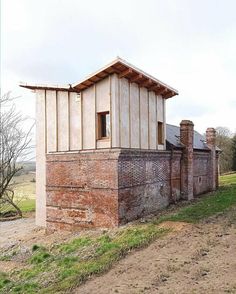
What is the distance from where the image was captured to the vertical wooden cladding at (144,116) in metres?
14.4

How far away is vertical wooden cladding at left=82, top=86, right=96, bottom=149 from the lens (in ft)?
43.2

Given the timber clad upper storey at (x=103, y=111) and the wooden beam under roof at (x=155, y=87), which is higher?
the wooden beam under roof at (x=155, y=87)

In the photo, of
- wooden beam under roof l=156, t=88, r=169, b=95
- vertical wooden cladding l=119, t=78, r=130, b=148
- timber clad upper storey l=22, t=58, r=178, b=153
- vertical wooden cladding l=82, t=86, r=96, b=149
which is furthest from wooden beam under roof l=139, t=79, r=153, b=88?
vertical wooden cladding l=82, t=86, r=96, b=149

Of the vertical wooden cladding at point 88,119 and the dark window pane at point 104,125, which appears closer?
the dark window pane at point 104,125

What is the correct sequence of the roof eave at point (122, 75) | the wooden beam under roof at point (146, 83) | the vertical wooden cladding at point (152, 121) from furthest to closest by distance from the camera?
the vertical wooden cladding at point (152, 121)
the wooden beam under roof at point (146, 83)
the roof eave at point (122, 75)

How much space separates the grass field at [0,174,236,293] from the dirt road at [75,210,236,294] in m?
0.40

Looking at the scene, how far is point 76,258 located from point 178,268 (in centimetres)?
322

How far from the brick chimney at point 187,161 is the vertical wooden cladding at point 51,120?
7369 millimetres

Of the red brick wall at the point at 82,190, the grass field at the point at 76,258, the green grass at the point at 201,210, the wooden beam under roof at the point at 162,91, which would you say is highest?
the wooden beam under roof at the point at 162,91

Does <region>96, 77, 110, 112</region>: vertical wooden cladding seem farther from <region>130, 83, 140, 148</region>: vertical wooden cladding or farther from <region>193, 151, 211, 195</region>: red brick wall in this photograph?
<region>193, 151, 211, 195</region>: red brick wall

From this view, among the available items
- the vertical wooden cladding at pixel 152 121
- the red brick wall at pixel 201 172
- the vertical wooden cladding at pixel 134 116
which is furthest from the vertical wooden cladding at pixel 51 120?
the red brick wall at pixel 201 172

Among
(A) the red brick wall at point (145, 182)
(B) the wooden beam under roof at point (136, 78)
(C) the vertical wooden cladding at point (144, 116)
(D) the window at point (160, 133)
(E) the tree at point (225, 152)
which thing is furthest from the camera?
(E) the tree at point (225, 152)

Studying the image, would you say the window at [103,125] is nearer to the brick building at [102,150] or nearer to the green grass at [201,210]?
the brick building at [102,150]

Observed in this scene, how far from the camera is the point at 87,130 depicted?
43.8ft
